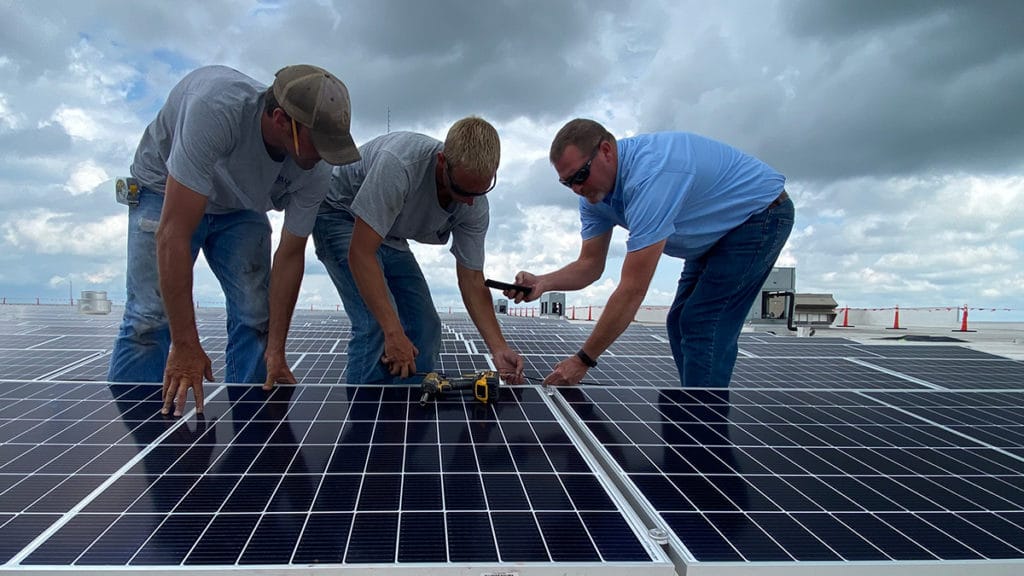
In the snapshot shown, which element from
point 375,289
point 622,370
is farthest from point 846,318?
point 375,289

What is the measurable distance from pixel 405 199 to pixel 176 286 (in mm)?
1545

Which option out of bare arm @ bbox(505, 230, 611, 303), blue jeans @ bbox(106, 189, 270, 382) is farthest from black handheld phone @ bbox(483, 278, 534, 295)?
blue jeans @ bbox(106, 189, 270, 382)

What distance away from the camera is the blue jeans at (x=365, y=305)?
4.54m

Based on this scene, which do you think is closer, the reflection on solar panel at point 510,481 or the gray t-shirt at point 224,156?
the reflection on solar panel at point 510,481

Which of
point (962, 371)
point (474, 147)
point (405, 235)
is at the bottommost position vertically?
point (962, 371)

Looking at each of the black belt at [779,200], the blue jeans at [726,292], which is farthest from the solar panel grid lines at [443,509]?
the black belt at [779,200]

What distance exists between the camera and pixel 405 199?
13.0 feet

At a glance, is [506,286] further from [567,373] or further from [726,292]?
[726,292]

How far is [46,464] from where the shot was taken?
224cm

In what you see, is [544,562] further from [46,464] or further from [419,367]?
[419,367]

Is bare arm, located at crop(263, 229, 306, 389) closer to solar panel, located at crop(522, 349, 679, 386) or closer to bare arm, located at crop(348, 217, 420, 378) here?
bare arm, located at crop(348, 217, 420, 378)

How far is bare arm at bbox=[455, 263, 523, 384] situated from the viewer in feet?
13.1

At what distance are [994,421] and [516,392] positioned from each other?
2908 millimetres

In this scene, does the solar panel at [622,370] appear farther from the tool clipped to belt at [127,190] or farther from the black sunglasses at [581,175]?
the tool clipped to belt at [127,190]
